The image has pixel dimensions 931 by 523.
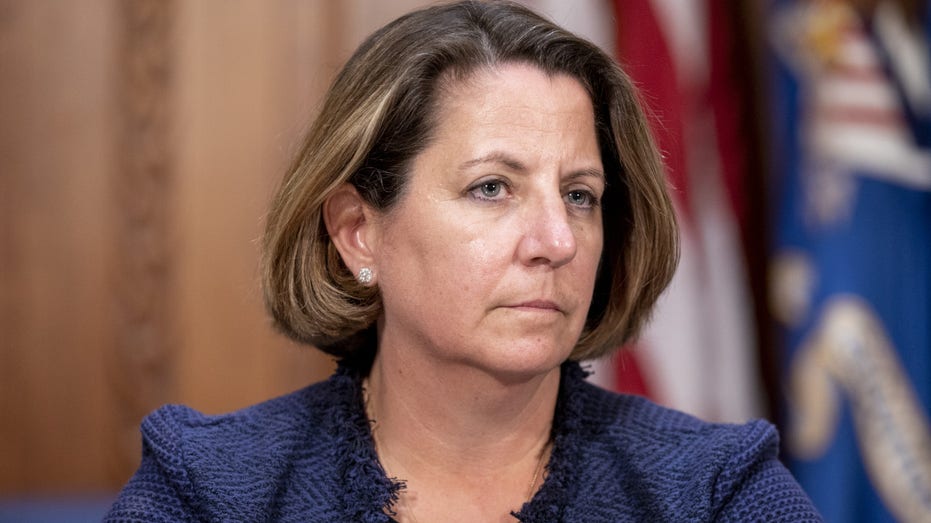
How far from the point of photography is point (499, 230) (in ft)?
5.72

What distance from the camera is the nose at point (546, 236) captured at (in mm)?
1718

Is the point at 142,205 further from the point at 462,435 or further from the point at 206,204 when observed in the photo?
the point at 462,435

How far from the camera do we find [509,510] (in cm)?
187

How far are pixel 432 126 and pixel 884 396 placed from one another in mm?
1763

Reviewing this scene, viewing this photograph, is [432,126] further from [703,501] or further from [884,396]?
[884,396]

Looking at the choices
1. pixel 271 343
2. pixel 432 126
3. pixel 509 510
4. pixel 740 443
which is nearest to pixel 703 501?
pixel 740 443

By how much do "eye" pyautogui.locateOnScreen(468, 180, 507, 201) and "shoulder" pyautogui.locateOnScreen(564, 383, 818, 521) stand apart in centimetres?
42

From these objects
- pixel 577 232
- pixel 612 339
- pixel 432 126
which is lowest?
pixel 612 339

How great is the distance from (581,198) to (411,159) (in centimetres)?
28

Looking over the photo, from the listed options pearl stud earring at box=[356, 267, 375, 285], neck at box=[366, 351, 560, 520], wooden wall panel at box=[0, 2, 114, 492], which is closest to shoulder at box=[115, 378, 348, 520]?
neck at box=[366, 351, 560, 520]

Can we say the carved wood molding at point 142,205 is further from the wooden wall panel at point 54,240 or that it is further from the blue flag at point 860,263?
the blue flag at point 860,263

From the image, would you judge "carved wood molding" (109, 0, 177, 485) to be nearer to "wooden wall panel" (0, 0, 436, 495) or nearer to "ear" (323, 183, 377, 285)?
"wooden wall panel" (0, 0, 436, 495)

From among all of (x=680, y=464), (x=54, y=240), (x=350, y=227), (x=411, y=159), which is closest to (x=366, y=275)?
(x=350, y=227)

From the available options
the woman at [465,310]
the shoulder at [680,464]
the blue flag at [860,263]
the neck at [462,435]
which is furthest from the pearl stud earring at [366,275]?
the blue flag at [860,263]
